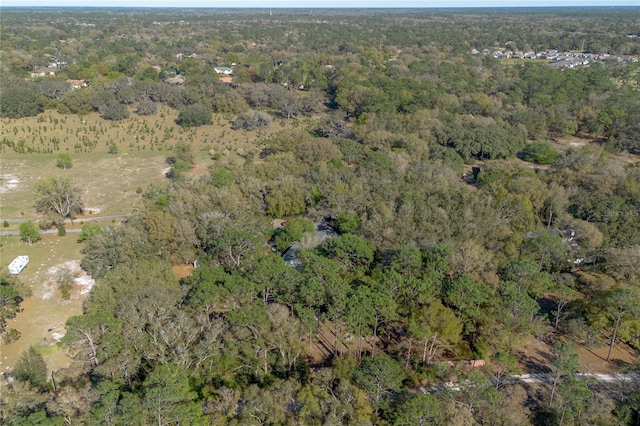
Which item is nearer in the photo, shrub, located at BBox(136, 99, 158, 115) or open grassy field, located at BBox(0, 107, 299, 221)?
open grassy field, located at BBox(0, 107, 299, 221)

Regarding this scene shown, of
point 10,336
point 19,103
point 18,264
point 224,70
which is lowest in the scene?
point 10,336

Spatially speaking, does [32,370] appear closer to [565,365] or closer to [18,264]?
[18,264]

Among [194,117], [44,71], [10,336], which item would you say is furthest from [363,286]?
[44,71]

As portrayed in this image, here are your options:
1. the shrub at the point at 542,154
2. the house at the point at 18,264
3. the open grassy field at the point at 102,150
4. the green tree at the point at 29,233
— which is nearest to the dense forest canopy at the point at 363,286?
the shrub at the point at 542,154

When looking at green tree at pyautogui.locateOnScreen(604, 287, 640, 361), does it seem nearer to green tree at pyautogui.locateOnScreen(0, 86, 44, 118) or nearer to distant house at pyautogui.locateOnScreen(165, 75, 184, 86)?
green tree at pyautogui.locateOnScreen(0, 86, 44, 118)

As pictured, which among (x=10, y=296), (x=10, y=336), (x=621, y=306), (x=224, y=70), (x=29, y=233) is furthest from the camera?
(x=224, y=70)

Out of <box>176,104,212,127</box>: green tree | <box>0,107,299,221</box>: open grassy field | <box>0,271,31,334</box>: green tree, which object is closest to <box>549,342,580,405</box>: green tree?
<box>0,271,31,334</box>: green tree

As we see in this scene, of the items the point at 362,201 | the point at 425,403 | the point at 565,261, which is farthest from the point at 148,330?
the point at 565,261
